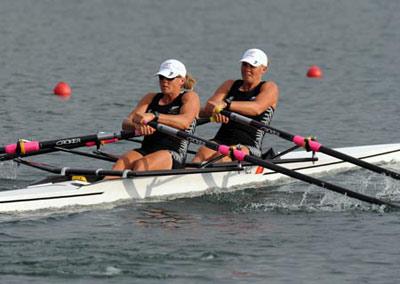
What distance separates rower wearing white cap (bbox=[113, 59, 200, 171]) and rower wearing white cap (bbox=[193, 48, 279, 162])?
587mm

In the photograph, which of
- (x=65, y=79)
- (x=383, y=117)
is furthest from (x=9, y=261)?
(x=65, y=79)

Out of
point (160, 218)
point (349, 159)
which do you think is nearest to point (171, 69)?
point (160, 218)

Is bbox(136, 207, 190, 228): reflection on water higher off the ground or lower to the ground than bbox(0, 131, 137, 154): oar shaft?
lower

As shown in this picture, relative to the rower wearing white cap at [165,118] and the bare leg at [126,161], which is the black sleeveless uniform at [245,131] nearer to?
the rower wearing white cap at [165,118]

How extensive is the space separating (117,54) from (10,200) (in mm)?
16442

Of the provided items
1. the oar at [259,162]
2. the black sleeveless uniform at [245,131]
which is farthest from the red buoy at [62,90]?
the oar at [259,162]

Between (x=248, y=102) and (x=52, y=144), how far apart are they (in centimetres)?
243

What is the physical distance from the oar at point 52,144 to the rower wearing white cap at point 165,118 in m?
0.20

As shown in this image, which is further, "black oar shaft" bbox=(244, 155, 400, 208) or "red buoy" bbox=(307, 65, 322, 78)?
"red buoy" bbox=(307, 65, 322, 78)

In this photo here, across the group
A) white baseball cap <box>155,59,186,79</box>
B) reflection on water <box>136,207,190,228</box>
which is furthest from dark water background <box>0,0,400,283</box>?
white baseball cap <box>155,59,186,79</box>

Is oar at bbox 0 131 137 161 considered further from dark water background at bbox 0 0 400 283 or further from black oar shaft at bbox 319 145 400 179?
black oar shaft at bbox 319 145 400 179

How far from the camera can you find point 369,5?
4294cm

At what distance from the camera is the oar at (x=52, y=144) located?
13.2 meters

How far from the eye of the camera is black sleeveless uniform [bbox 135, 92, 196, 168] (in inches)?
532
